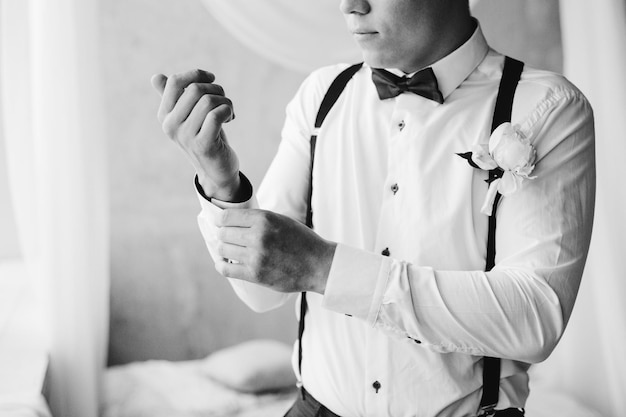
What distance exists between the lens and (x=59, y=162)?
96.3 inches

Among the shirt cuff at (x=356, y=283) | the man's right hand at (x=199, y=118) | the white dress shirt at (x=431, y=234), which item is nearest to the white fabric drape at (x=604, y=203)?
the white dress shirt at (x=431, y=234)

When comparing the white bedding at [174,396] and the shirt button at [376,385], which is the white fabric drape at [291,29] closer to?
the white bedding at [174,396]

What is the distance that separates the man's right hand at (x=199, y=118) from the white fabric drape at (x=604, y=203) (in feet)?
6.65

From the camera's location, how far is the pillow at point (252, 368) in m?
3.05

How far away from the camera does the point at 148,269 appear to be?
10.9ft

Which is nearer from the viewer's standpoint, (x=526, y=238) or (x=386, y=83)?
(x=526, y=238)

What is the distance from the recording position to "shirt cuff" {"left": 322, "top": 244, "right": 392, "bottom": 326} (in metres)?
1.22

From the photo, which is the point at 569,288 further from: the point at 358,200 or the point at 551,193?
the point at 358,200

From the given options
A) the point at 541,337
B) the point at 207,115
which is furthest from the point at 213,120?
the point at 541,337

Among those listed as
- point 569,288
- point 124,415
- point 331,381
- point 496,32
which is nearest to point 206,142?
point 331,381

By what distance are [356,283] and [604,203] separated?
1973mm

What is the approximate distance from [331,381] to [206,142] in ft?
1.86

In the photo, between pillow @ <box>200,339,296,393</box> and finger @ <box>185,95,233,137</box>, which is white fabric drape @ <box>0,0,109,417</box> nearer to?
pillow @ <box>200,339,296,393</box>

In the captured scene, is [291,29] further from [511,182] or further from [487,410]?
[487,410]
